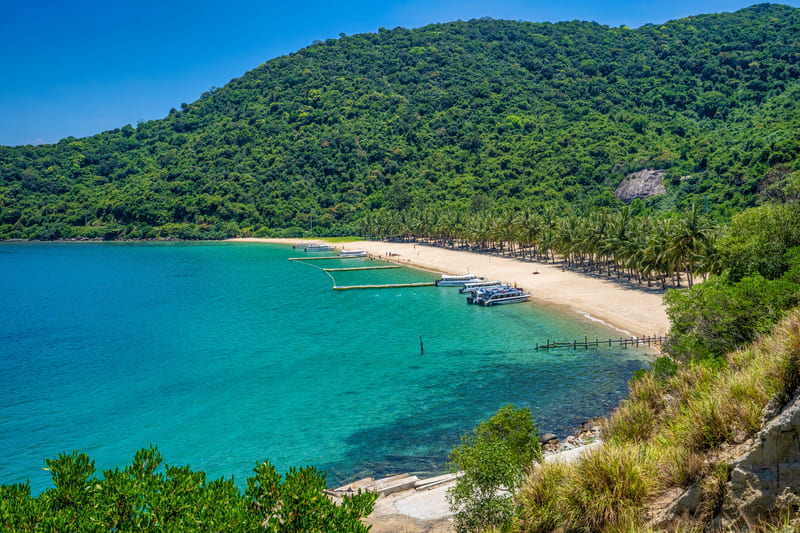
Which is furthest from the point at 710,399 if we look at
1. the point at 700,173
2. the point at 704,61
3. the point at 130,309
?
the point at 704,61

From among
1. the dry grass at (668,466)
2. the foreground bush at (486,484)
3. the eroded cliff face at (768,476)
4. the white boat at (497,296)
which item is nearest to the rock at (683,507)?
the dry grass at (668,466)

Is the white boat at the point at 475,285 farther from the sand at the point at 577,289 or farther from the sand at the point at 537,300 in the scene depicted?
the sand at the point at 537,300

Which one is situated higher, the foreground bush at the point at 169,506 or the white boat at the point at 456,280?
the foreground bush at the point at 169,506

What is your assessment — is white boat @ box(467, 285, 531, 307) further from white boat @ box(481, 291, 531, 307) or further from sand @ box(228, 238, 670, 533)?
sand @ box(228, 238, 670, 533)

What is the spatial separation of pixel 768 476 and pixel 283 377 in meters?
36.5

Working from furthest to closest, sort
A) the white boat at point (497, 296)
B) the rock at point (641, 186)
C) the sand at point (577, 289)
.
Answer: the rock at point (641, 186) < the white boat at point (497, 296) < the sand at point (577, 289)

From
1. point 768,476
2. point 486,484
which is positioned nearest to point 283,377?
point 486,484

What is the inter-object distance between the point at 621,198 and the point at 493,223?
46.0 metres

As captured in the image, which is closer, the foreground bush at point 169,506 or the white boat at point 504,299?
the foreground bush at point 169,506

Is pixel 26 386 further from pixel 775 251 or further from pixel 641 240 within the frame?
pixel 641 240

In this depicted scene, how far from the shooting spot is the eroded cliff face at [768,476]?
8633 millimetres

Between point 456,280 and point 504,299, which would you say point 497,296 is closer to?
point 504,299

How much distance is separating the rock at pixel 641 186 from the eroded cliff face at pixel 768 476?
408 feet

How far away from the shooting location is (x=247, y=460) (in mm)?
26891
